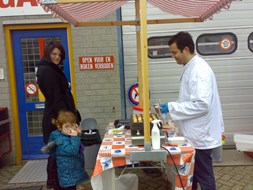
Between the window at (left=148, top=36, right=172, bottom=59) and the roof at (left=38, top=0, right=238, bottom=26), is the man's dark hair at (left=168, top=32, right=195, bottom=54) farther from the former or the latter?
the window at (left=148, top=36, right=172, bottom=59)

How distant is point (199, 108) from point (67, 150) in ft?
4.83

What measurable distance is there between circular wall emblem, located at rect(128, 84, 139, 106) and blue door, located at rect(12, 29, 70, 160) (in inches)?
46.0

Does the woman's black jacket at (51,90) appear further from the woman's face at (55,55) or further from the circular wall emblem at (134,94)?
the circular wall emblem at (134,94)

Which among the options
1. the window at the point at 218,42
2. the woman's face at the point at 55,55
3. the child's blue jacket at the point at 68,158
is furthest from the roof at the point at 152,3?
the child's blue jacket at the point at 68,158

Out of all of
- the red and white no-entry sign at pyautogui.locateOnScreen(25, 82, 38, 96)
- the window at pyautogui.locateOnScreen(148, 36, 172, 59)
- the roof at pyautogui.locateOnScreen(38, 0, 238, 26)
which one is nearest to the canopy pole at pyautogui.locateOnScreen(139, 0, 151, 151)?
the roof at pyautogui.locateOnScreen(38, 0, 238, 26)

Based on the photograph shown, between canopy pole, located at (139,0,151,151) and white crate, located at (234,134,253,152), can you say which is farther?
white crate, located at (234,134,253,152)

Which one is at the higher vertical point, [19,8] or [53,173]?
[19,8]

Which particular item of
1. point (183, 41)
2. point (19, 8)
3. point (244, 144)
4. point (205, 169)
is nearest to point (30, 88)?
point (19, 8)

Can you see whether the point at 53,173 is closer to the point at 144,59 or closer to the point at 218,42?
the point at 144,59

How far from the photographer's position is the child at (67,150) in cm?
303

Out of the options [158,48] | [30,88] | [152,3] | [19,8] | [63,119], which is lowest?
[63,119]

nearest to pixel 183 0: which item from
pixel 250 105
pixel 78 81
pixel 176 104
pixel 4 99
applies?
A: pixel 176 104

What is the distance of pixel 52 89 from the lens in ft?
10.8

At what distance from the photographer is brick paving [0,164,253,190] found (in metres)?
3.88
